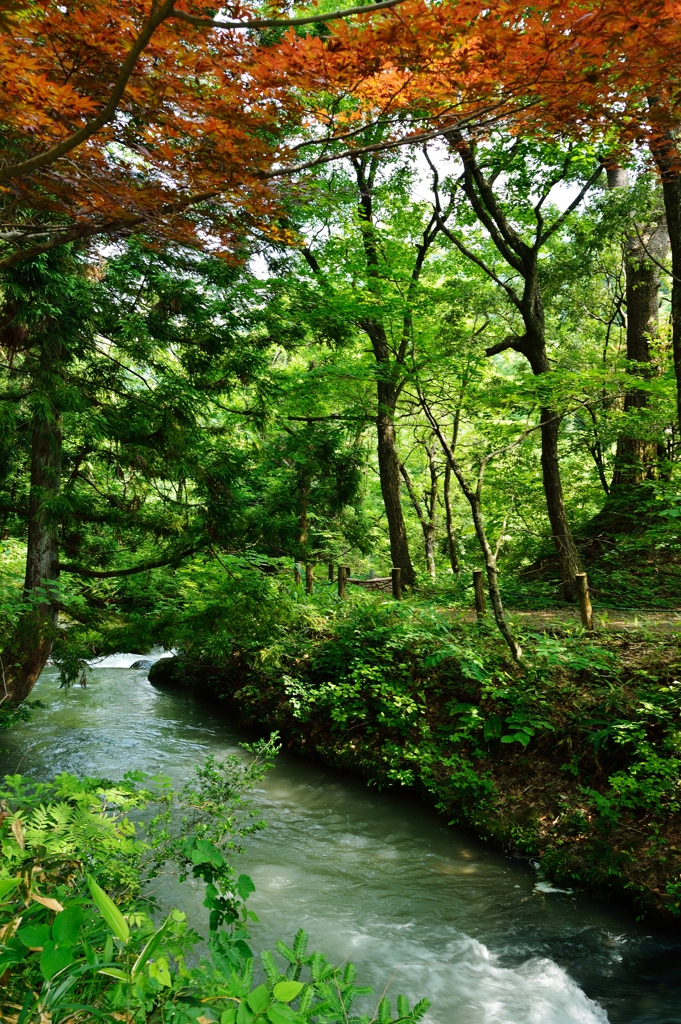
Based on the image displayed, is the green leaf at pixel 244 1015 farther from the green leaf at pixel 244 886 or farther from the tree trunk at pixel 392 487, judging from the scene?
the tree trunk at pixel 392 487

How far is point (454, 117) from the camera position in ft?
12.3

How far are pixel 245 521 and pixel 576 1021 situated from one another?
4795 millimetres

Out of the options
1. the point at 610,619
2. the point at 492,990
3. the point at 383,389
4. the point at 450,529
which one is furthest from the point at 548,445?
the point at 492,990

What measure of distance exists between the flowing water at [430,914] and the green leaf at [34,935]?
3.83 meters

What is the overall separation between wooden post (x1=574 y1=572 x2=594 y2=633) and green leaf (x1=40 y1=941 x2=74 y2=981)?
6.91 metres

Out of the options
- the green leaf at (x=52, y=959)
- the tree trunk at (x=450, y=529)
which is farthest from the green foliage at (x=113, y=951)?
the tree trunk at (x=450, y=529)

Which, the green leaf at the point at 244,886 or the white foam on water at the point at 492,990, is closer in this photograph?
the green leaf at the point at 244,886

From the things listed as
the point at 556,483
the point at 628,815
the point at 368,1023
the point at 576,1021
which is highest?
the point at 556,483

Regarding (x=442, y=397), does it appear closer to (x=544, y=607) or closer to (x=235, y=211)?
(x=544, y=607)

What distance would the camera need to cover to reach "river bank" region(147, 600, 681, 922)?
542 cm

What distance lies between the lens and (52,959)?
124 centimetres

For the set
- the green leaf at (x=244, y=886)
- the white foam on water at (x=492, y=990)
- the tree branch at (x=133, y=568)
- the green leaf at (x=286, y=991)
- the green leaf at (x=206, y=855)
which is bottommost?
the white foam on water at (x=492, y=990)

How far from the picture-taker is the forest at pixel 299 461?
2.73m

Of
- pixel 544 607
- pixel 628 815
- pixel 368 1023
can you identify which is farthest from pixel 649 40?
pixel 544 607
